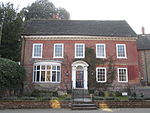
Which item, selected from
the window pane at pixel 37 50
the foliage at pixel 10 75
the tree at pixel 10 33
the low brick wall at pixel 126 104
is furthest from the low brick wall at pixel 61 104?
the tree at pixel 10 33

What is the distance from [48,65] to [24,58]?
11.2 ft

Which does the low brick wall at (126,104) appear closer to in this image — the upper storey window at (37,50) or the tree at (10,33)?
the upper storey window at (37,50)

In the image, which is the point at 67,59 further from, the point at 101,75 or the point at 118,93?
the point at 118,93

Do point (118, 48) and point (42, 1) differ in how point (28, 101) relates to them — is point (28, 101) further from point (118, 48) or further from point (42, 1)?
point (42, 1)

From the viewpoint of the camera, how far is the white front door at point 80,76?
22453mm

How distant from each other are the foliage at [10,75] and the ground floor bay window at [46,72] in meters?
1.83

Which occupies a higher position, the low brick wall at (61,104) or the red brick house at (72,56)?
the red brick house at (72,56)

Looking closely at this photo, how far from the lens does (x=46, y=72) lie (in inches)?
880

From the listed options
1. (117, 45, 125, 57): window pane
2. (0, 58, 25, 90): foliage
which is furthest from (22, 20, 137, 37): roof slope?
(0, 58, 25, 90): foliage

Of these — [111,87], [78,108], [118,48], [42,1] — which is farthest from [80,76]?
[42,1]

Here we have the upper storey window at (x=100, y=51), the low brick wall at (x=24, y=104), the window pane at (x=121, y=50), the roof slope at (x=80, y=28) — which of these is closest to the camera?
the low brick wall at (x=24, y=104)

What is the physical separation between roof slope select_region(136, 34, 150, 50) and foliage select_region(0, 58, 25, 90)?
19.1 meters

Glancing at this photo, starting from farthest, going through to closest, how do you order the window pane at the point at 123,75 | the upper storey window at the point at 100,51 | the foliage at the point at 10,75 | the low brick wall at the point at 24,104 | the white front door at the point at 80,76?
the upper storey window at the point at 100,51
the window pane at the point at 123,75
the white front door at the point at 80,76
the foliage at the point at 10,75
the low brick wall at the point at 24,104

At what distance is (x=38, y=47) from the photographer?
23562 mm
